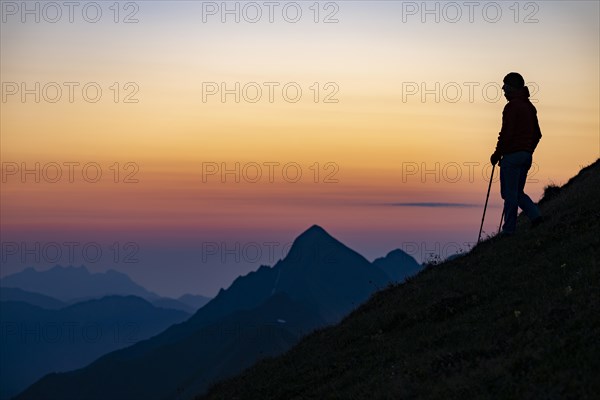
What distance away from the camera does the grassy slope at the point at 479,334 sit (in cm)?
1192

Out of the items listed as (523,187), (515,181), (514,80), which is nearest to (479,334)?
(515,181)

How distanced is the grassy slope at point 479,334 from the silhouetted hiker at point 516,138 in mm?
1664

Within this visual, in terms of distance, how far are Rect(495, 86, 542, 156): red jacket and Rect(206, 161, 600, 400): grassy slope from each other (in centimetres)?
272

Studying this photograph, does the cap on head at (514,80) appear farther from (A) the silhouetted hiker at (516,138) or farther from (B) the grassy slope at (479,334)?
(B) the grassy slope at (479,334)

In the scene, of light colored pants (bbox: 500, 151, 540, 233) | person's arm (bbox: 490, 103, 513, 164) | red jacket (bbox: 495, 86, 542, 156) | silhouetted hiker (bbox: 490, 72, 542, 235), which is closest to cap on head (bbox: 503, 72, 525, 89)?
silhouetted hiker (bbox: 490, 72, 542, 235)

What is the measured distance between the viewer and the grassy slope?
1192cm

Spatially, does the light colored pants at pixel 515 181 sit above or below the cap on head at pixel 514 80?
below

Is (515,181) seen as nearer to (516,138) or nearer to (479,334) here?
(516,138)

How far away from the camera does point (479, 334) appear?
→ 1516cm

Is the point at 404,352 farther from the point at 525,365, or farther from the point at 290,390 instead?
the point at 525,365

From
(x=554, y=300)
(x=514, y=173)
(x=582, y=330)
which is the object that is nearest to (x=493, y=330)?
(x=554, y=300)

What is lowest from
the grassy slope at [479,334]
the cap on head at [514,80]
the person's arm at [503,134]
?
the grassy slope at [479,334]

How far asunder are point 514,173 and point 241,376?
11.2 meters

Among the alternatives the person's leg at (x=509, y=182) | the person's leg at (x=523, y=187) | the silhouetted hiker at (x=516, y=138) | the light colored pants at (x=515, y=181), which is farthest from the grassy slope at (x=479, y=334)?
the silhouetted hiker at (x=516, y=138)
